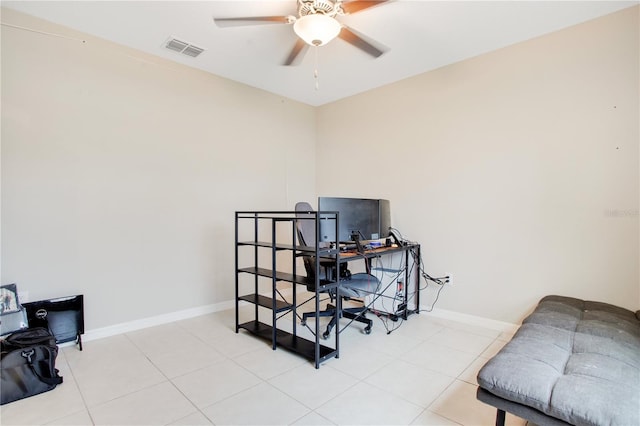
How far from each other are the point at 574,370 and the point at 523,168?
189 centimetres

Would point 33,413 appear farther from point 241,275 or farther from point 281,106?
point 281,106

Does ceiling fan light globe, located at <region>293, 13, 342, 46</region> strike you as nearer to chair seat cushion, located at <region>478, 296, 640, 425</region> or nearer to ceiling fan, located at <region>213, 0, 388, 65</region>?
ceiling fan, located at <region>213, 0, 388, 65</region>

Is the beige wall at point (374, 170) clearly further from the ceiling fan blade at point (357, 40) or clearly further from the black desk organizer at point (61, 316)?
the ceiling fan blade at point (357, 40)

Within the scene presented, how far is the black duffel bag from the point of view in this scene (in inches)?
74.2

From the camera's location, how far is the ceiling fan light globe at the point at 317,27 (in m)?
2.02

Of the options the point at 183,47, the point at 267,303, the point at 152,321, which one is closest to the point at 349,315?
the point at 267,303

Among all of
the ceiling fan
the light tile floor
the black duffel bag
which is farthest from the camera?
the ceiling fan

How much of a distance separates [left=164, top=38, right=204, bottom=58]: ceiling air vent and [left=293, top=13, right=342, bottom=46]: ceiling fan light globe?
137 cm

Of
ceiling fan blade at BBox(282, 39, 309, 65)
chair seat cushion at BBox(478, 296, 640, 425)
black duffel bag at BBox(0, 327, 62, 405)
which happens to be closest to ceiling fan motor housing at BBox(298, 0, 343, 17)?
ceiling fan blade at BBox(282, 39, 309, 65)

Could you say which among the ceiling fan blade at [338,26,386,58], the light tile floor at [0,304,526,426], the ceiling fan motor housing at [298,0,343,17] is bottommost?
the light tile floor at [0,304,526,426]

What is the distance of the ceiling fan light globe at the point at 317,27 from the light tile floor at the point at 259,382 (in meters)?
2.30

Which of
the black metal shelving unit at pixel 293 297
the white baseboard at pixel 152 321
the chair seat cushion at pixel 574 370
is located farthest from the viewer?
the white baseboard at pixel 152 321

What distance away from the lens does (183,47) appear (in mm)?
2959

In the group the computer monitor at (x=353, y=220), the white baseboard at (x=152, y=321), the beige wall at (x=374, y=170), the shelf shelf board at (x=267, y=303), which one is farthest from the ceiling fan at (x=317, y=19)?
the white baseboard at (x=152, y=321)
